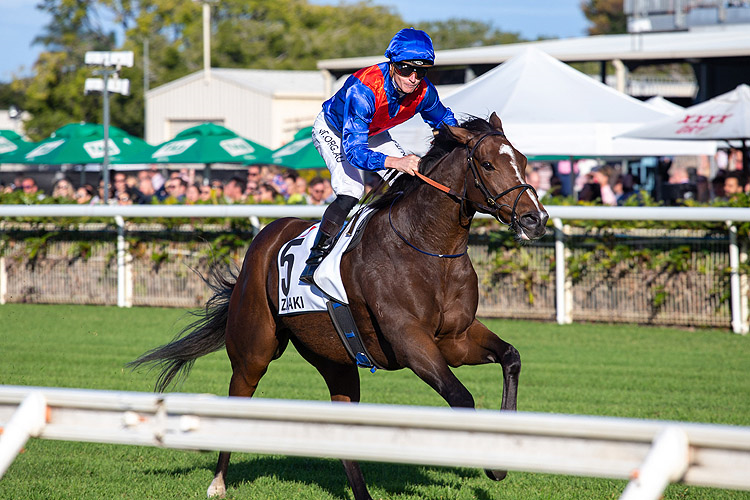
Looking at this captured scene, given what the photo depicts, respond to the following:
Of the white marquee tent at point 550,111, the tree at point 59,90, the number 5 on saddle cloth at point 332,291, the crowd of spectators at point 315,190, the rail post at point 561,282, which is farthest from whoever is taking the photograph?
the tree at point 59,90

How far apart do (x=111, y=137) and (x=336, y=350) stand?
44.2ft

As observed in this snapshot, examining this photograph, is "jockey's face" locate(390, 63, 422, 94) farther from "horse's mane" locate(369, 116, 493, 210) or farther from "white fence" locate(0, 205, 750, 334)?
"white fence" locate(0, 205, 750, 334)

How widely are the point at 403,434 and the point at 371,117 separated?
2102 millimetres

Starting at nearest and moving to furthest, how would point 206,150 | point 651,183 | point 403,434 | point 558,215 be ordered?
1. point 403,434
2. point 558,215
3. point 206,150
4. point 651,183

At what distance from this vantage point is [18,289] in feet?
35.4

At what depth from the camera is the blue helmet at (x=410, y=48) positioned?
3760 millimetres

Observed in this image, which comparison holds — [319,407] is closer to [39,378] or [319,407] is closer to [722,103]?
[39,378]

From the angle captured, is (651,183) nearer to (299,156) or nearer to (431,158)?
(299,156)

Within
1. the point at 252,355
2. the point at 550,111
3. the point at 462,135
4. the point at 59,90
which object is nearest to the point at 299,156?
the point at 550,111

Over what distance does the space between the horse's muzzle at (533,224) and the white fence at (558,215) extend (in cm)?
515

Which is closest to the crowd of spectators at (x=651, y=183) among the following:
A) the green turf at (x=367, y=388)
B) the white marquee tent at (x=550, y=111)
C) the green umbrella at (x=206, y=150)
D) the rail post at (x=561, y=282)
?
the white marquee tent at (x=550, y=111)

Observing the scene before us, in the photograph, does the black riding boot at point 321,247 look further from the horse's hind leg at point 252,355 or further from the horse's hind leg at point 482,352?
the horse's hind leg at point 482,352

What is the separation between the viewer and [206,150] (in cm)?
1440

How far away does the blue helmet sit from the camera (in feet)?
12.3
